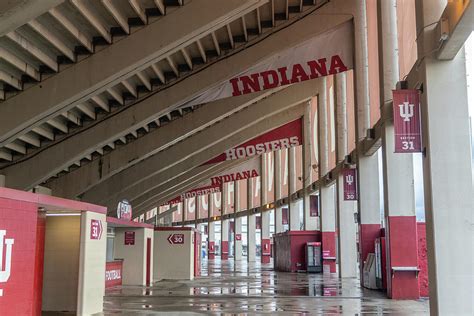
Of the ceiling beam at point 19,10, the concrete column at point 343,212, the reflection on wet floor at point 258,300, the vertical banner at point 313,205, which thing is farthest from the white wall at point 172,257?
the ceiling beam at point 19,10

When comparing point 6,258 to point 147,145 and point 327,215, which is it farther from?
point 327,215

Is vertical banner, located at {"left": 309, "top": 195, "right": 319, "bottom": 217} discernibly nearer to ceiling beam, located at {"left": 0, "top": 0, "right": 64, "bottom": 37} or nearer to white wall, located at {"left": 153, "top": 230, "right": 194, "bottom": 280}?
white wall, located at {"left": 153, "top": 230, "right": 194, "bottom": 280}

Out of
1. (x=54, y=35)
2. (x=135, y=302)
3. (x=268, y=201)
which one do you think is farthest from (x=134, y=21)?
(x=268, y=201)

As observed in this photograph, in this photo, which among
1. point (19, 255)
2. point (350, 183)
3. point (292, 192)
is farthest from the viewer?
point (292, 192)

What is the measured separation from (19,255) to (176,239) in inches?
661

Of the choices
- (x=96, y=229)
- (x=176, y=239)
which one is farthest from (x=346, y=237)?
(x=96, y=229)

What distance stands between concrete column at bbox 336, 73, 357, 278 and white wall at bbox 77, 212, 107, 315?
45.7 ft

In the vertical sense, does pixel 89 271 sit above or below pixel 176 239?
below

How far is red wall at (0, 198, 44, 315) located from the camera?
792cm

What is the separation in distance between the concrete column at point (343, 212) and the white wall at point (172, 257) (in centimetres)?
652

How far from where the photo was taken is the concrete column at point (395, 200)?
14875mm

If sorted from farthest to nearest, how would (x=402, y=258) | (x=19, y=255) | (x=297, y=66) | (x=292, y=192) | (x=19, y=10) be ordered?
(x=292, y=192) → (x=297, y=66) → (x=402, y=258) → (x=19, y=10) → (x=19, y=255)

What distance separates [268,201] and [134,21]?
30643 mm

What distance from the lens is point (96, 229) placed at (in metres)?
11.9
